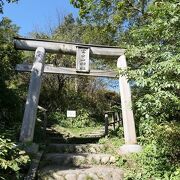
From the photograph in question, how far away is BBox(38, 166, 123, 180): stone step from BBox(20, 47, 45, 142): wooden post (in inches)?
55.7

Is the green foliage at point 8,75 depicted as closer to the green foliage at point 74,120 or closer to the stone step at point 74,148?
the stone step at point 74,148

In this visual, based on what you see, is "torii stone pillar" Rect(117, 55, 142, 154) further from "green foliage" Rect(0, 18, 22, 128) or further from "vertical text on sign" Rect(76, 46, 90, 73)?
"green foliage" Rect(0, 18, 22, 128)

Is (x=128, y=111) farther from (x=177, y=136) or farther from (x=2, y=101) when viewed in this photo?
(x=2, y=101)

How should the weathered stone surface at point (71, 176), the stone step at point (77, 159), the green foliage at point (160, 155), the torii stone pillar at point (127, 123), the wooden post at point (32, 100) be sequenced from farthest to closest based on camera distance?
1. the torii stone pillar at point (127, 123)
2. the wooden post at point (32, 100)
3. the stone step at point (77, 159)
4. the weathered stone surface at point (71, 176)
5. the green foliage at point (160, 155)

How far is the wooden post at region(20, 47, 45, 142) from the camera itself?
8102mm

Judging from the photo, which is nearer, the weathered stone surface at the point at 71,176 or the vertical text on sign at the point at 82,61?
the weathered stone surface at the point at 71,176

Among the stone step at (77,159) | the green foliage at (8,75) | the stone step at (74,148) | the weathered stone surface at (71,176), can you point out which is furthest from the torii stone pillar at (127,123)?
the green foliage at (8,75)

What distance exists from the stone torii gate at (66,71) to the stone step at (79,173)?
1.36 meters

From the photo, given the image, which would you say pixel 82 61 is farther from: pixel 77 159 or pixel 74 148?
pixel 77 159

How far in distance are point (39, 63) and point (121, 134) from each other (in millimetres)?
3555

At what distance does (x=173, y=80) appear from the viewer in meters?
5.56

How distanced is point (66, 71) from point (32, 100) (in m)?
1.59

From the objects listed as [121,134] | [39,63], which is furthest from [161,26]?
[121,134]

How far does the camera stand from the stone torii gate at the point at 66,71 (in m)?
8.29
